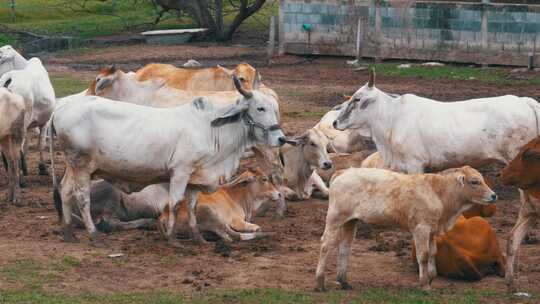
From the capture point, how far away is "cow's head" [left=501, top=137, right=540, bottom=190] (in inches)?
414

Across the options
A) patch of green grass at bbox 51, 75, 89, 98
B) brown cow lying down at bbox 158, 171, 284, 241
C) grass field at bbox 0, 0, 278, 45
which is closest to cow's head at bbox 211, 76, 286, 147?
brown cow lying down at bbox 158, 171, 284, 241

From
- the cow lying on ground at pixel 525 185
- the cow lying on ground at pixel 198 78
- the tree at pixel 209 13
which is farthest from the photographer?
the tree at pixel 209 13

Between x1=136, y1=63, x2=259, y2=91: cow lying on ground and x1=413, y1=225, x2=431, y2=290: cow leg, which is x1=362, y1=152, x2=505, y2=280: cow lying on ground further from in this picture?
x1=136, y1=63, x2=259, y2=91: cow lying on ground

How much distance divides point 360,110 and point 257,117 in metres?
1.66

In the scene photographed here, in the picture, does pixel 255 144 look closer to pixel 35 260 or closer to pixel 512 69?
pixel 35 260

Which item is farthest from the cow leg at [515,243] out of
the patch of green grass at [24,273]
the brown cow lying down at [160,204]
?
the patch of green grass at [24,273]

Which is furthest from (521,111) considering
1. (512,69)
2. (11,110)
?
(512,69)

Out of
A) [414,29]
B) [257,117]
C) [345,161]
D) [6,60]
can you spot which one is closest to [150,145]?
[257,117]

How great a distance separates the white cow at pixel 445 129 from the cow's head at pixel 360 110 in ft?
0.04

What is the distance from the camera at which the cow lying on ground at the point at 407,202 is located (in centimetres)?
1018

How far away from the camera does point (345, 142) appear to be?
16.7m

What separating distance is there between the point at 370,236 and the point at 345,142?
4058 millimetres

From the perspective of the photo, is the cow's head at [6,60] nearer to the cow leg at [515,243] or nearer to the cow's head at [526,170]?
the cow's head at [526,170]

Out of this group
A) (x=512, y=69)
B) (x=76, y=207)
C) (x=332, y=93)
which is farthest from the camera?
(x=512, y=69)
